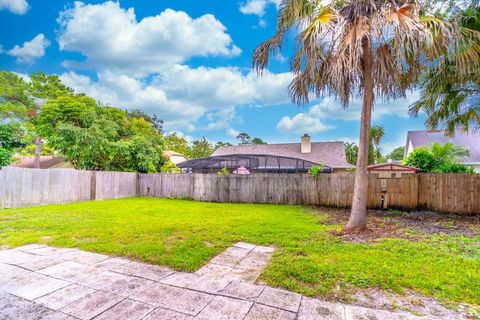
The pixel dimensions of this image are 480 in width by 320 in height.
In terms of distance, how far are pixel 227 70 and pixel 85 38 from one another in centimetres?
610

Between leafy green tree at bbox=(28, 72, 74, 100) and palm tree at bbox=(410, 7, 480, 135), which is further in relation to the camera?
leafy green tree at bbox=(28, 72, 74, 100)

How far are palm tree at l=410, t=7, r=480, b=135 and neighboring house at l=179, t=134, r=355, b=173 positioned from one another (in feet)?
17.9

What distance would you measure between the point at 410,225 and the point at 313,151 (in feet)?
48.1

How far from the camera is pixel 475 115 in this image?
23.5 ft

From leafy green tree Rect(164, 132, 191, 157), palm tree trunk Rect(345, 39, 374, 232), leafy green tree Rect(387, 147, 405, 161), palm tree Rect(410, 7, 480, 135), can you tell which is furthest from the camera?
leafy green tree Rect(387, 147, 405, 161)

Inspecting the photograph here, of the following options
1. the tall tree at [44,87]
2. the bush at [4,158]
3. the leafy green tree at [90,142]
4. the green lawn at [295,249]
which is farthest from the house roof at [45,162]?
the green lawn at [295,249]

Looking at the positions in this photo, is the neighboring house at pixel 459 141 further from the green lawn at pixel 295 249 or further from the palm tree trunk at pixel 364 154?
the green lawn at pixel 295 249

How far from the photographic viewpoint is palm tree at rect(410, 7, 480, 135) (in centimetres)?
594

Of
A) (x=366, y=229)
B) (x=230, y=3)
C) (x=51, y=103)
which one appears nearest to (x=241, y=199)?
(x=366, y=229)

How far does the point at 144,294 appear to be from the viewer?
250 centimetres

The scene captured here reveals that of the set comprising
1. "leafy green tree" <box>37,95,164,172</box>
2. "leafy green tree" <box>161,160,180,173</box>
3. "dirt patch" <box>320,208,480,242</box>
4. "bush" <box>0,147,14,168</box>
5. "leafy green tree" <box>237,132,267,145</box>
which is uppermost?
"leafy green tree" <box>237,132,267,145</box>

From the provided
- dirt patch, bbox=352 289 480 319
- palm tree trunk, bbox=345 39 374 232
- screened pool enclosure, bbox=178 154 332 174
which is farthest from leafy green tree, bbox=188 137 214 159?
dirt patch, bbox=352 289 480 319

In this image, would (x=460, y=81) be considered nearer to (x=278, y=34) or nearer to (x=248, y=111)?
(x=278, y=34)

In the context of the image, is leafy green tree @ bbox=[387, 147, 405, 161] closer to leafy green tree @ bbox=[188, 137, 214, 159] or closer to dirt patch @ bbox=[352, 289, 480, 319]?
leafy green tree @ bbox=[188, 137, 214, 159]
